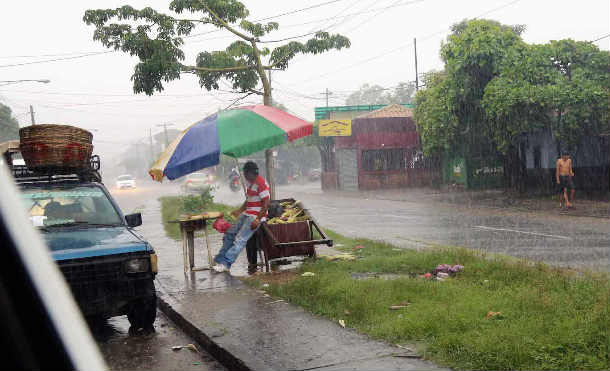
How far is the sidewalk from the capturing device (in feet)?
15.7

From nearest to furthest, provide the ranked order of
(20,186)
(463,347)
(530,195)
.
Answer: (463,347) → (20,186) → (530,195)

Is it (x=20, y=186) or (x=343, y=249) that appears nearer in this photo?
(x=20, y=186)

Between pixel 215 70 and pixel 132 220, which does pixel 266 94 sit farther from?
pixel 132 220

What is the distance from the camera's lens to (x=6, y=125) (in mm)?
51469

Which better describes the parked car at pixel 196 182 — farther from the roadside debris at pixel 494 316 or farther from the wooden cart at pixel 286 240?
the roadside debris at pixel 494 316

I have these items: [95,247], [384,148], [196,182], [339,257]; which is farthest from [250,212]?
[196,182]

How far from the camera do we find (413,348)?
4.95 m

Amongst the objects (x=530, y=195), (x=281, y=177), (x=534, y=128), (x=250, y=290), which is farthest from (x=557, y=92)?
(x=281, y=177)

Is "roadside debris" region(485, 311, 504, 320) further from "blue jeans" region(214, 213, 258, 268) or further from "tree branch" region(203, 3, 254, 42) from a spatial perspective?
"tree branch" region(203, 3, 254, 42)

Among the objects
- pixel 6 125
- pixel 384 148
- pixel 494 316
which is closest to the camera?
pixel 494 316

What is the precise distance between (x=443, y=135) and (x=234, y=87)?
16824mm

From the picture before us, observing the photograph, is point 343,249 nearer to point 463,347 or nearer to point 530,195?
point 463,347

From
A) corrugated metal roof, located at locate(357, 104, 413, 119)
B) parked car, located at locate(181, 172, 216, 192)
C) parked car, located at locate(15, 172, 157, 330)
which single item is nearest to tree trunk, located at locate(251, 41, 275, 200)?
parked car, located at locate(15, 172, 157, 330)

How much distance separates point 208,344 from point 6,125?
2039 inches
